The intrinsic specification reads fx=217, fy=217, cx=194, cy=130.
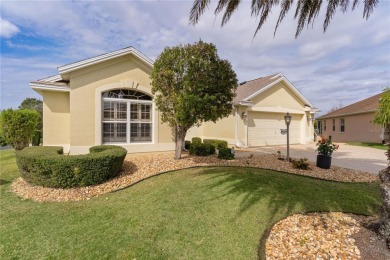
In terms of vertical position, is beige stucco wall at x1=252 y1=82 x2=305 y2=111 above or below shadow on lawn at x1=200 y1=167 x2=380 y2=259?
above

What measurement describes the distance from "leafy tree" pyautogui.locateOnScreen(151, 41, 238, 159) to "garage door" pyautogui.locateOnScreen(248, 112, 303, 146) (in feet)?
27.3

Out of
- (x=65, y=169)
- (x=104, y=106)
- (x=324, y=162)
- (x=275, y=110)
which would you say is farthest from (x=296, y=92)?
(x=65, y=169)

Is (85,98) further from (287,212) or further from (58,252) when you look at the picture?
(287,212)

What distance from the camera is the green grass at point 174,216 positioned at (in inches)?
145

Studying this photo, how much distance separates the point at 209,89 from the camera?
756cm

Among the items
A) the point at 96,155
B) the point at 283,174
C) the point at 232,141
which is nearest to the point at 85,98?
the point at 96,155

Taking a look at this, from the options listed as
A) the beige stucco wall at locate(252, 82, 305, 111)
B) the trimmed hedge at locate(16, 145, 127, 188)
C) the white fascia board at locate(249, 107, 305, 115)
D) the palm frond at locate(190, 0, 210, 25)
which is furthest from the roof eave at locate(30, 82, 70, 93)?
the beige stucco wall at locate(252, 82, 305, 111)

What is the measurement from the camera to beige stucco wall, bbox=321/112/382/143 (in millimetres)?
20266

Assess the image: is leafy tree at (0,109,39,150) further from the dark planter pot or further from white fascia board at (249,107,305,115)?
the dark planter pot

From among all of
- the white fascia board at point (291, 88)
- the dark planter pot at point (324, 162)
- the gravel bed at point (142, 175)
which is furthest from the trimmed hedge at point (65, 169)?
the white fascia board at point (291, 88)

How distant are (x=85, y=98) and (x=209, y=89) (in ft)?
18.7

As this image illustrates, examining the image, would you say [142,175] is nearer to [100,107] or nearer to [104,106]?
[100,107]

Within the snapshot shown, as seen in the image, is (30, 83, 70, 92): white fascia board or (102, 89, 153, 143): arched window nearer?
(30, 83, 70, 92): white fascia board

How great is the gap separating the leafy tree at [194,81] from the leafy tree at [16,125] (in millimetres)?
8465
